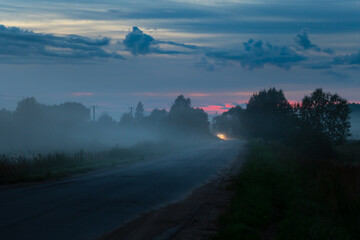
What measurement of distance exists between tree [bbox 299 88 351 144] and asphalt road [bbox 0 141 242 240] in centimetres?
5242

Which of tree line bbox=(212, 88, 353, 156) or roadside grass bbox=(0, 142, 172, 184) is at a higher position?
tree line bbox=(212, 88, 353, 156)

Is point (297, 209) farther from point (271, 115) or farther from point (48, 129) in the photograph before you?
point (48, 129)

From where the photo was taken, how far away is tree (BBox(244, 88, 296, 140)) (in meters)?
66.9

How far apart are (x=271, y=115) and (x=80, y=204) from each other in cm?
5950

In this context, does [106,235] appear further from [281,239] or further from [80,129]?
[80,129]

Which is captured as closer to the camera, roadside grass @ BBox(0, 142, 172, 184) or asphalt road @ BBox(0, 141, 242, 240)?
asphalt road @ BBox(0, 141, 242, 240)

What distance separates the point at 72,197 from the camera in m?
13.1

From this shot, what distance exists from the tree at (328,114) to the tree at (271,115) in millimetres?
2810

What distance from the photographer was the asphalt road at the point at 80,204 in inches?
342

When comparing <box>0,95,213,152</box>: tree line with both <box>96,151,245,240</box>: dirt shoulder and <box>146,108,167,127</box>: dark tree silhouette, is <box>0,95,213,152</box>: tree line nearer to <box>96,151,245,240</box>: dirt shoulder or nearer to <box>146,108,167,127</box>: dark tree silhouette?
<box>96,151,245,240</box>: dirt shoulder

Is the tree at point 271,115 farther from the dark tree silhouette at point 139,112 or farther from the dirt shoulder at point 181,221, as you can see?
the dark tree silhouette at point 139,112

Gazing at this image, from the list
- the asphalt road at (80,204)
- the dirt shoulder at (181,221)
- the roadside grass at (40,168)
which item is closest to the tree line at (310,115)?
the roadside grass at (40,168)

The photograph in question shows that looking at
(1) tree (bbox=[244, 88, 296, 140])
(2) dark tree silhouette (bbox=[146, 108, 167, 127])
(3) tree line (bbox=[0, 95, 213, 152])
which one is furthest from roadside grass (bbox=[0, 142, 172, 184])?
(2) dark tree silhouette (bbox=[146, 108, 167, 127])

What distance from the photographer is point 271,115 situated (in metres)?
68.4
